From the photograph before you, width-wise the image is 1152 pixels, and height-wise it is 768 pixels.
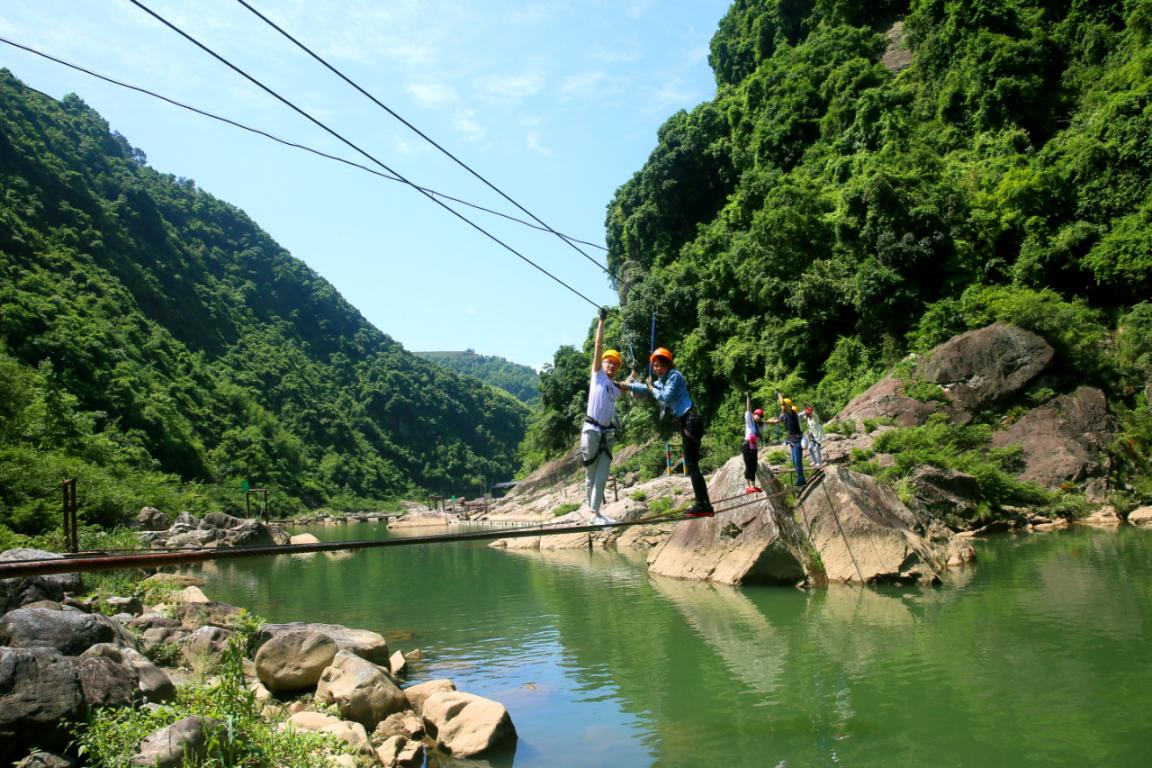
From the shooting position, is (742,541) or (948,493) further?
(948,493)

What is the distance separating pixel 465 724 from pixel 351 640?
3.54 m

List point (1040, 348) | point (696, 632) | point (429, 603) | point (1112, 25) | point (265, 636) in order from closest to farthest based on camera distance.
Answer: point (265, 636) < point (696, 632) < point (429, 603) < point (1040, 348) < point (1112, 25)

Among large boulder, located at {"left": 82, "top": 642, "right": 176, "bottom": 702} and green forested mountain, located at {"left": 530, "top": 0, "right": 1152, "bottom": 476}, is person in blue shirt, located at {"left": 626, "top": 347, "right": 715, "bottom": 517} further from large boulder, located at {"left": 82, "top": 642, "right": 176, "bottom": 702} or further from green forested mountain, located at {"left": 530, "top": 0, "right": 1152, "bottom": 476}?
green forested mountain, located at {"left": 530, "top": 0, "right": 1152, "bottom": 476}

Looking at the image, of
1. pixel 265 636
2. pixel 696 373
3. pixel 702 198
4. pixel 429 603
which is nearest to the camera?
pixel 265 636

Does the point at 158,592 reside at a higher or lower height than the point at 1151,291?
lower

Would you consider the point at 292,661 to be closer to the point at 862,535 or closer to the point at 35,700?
the point at 35,700

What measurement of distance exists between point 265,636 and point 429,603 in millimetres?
8613

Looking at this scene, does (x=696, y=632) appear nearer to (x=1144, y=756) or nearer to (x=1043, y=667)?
(x=1043, y=667)

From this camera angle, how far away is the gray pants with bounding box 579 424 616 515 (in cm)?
813

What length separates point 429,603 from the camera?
19906 millimetres

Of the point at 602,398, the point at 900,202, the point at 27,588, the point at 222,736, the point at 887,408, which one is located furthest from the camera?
the point at 900,202

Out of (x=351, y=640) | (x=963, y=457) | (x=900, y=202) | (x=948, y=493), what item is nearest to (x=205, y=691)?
(x=351, y=640)

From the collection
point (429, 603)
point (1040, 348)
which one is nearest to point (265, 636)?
point (429, 603)

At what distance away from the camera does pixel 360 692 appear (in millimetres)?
9180
